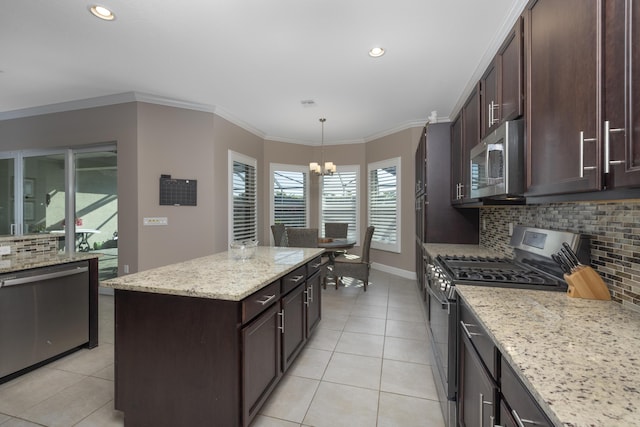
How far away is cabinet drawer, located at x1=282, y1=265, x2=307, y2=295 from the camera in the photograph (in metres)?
2.03

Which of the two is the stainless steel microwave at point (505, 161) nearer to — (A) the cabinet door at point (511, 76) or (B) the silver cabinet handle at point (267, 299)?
(A) the cabinet door at point (511, 76)

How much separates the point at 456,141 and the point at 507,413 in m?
2.73

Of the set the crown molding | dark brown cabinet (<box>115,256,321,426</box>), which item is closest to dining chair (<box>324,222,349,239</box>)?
the crown molding

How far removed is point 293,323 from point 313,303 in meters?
0.59

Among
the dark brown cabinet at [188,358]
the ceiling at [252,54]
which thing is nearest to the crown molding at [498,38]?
the ceiling at [252,54]

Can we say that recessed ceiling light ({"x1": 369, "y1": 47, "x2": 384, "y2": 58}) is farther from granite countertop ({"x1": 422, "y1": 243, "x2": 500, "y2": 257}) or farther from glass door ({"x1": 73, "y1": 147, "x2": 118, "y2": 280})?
glass door ({"x1": 73, "y1": 147, "x2": 118, "y2": 280})

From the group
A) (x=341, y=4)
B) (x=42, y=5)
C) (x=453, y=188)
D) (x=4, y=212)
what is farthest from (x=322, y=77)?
(x=4, y=212)

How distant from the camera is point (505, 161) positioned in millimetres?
1550

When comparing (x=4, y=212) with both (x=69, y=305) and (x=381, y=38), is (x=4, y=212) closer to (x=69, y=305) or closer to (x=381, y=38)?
(x=69, y=305)

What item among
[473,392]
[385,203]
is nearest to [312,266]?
[473,392]

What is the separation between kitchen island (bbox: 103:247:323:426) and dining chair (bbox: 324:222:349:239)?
3.82 meters

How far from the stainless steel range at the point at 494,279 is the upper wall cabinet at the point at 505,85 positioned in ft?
2.55

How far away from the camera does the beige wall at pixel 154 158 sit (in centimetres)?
380

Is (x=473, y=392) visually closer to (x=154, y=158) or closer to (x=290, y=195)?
(x=154, y=158)
